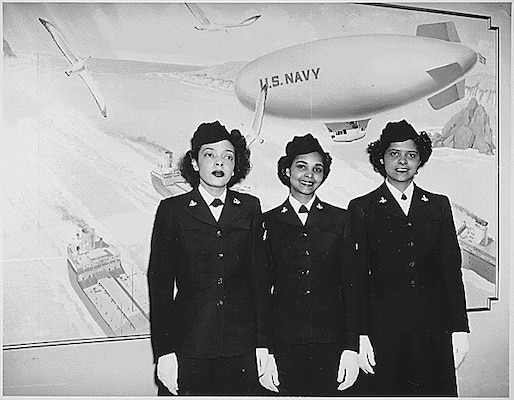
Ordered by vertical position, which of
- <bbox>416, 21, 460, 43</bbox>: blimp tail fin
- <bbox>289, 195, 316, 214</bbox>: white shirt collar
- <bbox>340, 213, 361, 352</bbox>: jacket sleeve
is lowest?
<bbox>340, 213, 361, 352</bbox>: jacket sleeve

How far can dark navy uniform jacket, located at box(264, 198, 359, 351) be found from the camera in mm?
2734

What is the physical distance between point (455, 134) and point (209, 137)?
94cm

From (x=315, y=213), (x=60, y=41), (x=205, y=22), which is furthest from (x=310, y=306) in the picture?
(x=60, y=41)

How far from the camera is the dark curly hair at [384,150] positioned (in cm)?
281

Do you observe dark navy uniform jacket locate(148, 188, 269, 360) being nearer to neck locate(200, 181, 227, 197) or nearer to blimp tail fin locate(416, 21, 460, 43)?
neck locate(200, 181, 227, 197)

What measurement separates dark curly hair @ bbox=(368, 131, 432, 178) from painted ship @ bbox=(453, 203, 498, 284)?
0.73ft

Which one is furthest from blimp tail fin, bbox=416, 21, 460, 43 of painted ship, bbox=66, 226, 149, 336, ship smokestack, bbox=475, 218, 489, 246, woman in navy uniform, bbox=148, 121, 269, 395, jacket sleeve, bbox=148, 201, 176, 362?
painted ship, bbox=66, 226, 149, 336

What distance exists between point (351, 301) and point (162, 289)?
70 centimetres

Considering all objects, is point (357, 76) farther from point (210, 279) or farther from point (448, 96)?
point (210, 279)

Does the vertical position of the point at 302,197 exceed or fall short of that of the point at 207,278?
it exceeds it

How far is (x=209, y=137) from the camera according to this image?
9.18 feet

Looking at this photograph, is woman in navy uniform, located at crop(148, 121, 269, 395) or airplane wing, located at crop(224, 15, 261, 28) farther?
airplane wing, located at crop(224, 15, 261, 28)

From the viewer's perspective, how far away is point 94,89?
111 inches

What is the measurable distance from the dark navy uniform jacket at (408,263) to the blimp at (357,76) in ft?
1.04
